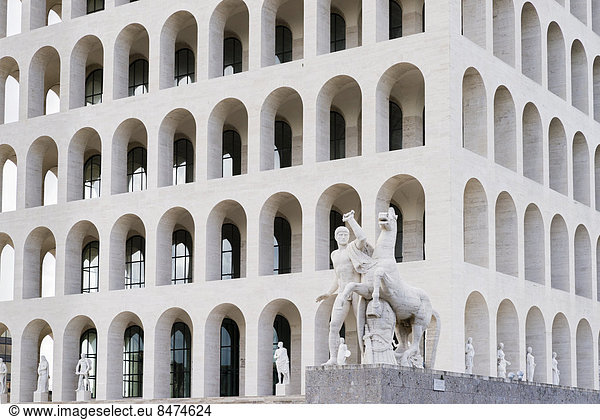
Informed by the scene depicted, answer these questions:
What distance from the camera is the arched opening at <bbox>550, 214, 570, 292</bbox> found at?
48.2 m

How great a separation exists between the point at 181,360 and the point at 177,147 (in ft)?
30.0

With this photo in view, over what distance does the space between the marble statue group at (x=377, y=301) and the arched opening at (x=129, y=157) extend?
22.7 metres

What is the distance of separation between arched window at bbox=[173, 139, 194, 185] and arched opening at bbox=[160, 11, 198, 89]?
2639 mm

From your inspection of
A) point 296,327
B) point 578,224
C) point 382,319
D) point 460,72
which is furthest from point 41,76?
point 382,319

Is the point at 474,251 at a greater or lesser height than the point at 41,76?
lesser

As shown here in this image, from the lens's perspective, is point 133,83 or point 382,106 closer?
point 382,106

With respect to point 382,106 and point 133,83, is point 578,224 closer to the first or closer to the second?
point 382,106

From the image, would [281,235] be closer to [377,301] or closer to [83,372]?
[83,372]

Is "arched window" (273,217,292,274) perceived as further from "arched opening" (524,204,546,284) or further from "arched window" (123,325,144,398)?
"arched opening" (524,204,546,284)

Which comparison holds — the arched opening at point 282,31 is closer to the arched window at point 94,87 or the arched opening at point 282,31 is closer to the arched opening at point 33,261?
the arched window at point 94,87

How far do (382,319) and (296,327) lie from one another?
70.5 feet

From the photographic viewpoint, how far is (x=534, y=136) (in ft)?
154

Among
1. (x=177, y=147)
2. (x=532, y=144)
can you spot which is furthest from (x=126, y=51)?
(x=532, y=144)
